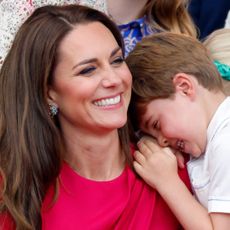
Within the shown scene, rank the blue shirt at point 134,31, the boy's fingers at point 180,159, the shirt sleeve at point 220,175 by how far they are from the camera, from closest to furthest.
A: the shirt sleeve at point 220,175
the boy's fingers at point 180,159
the blue shirt at point 134,31

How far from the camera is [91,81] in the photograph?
6.00ft

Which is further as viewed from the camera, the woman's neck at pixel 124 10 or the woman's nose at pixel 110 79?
the woman's neck at pixel 124 10

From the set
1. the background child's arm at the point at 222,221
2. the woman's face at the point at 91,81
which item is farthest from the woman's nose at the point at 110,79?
the background child's arm at the point at 222,221

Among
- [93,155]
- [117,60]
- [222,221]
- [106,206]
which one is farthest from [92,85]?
[222,221]

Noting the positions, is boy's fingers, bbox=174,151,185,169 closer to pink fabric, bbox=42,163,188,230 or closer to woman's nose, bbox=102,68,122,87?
pink fabric, bbox=42,163,188,230

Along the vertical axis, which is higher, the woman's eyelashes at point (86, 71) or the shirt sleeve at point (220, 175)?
the woman's eyelashes at point (86, 71)

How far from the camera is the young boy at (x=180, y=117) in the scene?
190cm

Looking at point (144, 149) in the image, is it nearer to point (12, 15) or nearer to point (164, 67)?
point (164, 67)

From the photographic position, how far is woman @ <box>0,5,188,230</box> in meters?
1.85

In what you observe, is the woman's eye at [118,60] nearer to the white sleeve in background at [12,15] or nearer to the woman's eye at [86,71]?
the woman's eye at [86,71]

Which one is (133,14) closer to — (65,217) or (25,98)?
(25,98)

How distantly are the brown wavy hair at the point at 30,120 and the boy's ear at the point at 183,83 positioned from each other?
0.33 meters

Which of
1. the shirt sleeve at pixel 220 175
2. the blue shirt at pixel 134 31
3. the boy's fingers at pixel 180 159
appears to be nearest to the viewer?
the shirt sleeve at pixel 220 175

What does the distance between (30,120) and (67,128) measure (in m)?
0.13
